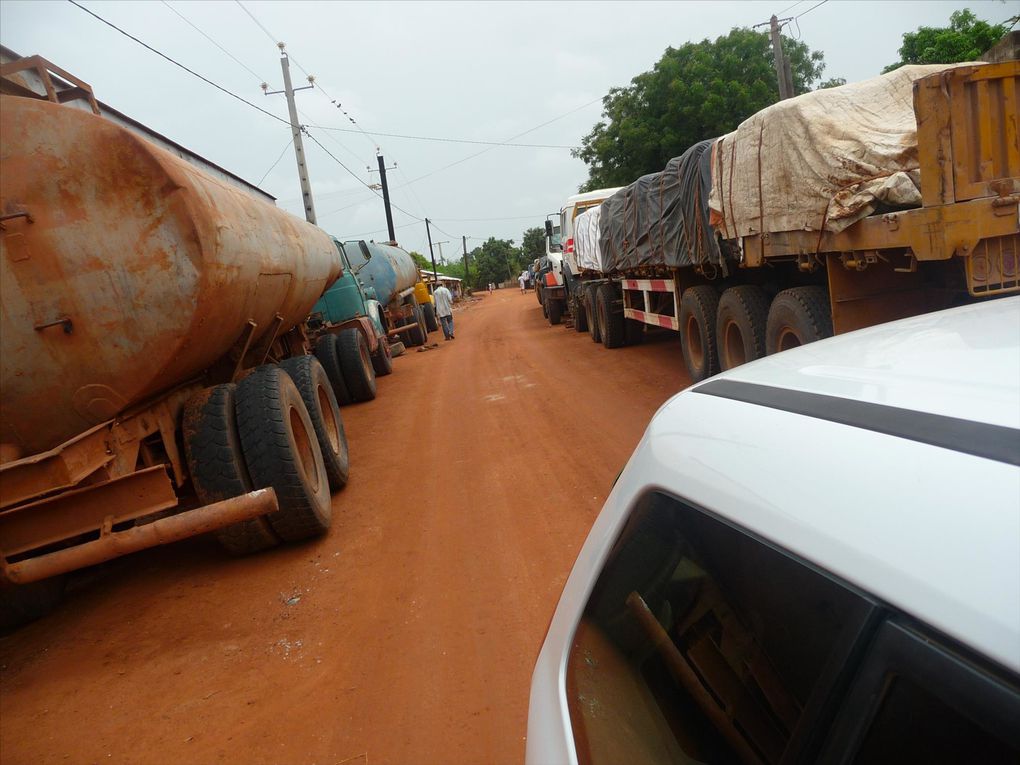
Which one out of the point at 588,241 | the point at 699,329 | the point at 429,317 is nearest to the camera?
the point at 699,329

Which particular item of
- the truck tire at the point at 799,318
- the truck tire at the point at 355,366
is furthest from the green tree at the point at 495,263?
the truck tire at the point at 799,318

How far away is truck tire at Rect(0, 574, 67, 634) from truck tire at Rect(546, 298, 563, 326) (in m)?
16.9

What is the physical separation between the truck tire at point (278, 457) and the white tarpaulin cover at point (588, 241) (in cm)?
834

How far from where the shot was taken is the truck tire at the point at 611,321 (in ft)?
43.7

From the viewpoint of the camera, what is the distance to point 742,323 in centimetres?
697

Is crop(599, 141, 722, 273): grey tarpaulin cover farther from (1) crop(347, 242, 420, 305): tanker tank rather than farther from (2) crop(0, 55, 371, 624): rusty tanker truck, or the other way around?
(1) crop(347, 242, 420, 305): tanker tank

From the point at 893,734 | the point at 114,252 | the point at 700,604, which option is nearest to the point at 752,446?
the point at 700,604

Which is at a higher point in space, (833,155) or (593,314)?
(833,155)

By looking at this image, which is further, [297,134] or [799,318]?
[297,134]

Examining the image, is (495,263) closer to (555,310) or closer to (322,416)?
(555,310)

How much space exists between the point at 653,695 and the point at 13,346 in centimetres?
435

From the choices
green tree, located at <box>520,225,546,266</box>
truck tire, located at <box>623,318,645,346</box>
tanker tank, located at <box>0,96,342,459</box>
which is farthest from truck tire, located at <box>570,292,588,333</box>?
green tree, located at <box>520,225,546,266</box>

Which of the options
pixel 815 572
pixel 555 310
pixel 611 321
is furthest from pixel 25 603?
pixel 555 310

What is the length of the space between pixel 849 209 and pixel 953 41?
19.1 m
